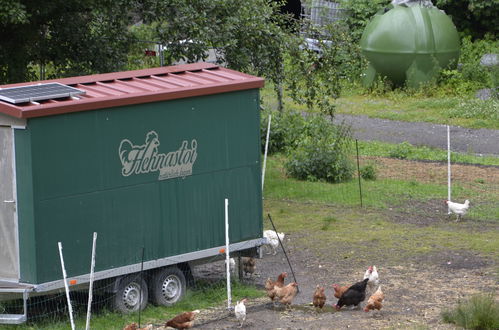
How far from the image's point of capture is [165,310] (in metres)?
12.9

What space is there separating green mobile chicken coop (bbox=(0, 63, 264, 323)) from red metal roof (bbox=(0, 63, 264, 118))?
1 centimetres

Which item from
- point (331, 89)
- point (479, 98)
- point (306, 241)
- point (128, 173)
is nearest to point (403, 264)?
point (306, 241)

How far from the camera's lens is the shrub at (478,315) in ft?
37.8

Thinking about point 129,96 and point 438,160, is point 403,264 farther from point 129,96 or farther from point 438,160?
point 438,160

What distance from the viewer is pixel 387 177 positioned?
72.3ft

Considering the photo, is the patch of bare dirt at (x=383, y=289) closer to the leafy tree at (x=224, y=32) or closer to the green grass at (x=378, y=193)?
the green grass at (x=378, y=193)

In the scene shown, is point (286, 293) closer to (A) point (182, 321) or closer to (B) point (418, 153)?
(A) point (182, 321)

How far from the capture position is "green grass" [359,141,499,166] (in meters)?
23.4

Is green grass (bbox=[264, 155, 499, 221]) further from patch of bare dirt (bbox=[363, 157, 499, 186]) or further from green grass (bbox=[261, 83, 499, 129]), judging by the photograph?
green grass (bbox=[261, 83, 499, 129])

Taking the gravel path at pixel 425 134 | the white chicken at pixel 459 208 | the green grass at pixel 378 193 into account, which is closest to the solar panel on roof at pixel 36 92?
the white chicken at pixel 459 208

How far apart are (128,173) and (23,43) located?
591cm

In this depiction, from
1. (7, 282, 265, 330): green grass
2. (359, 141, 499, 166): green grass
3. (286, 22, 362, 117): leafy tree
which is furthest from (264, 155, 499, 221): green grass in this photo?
(7, 282, 265, 330): green grass

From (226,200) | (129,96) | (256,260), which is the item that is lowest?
(256,260)

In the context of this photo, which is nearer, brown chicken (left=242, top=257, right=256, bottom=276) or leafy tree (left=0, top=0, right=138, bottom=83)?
brown chicken (left=242, top=257, right=256, bottom=276)
